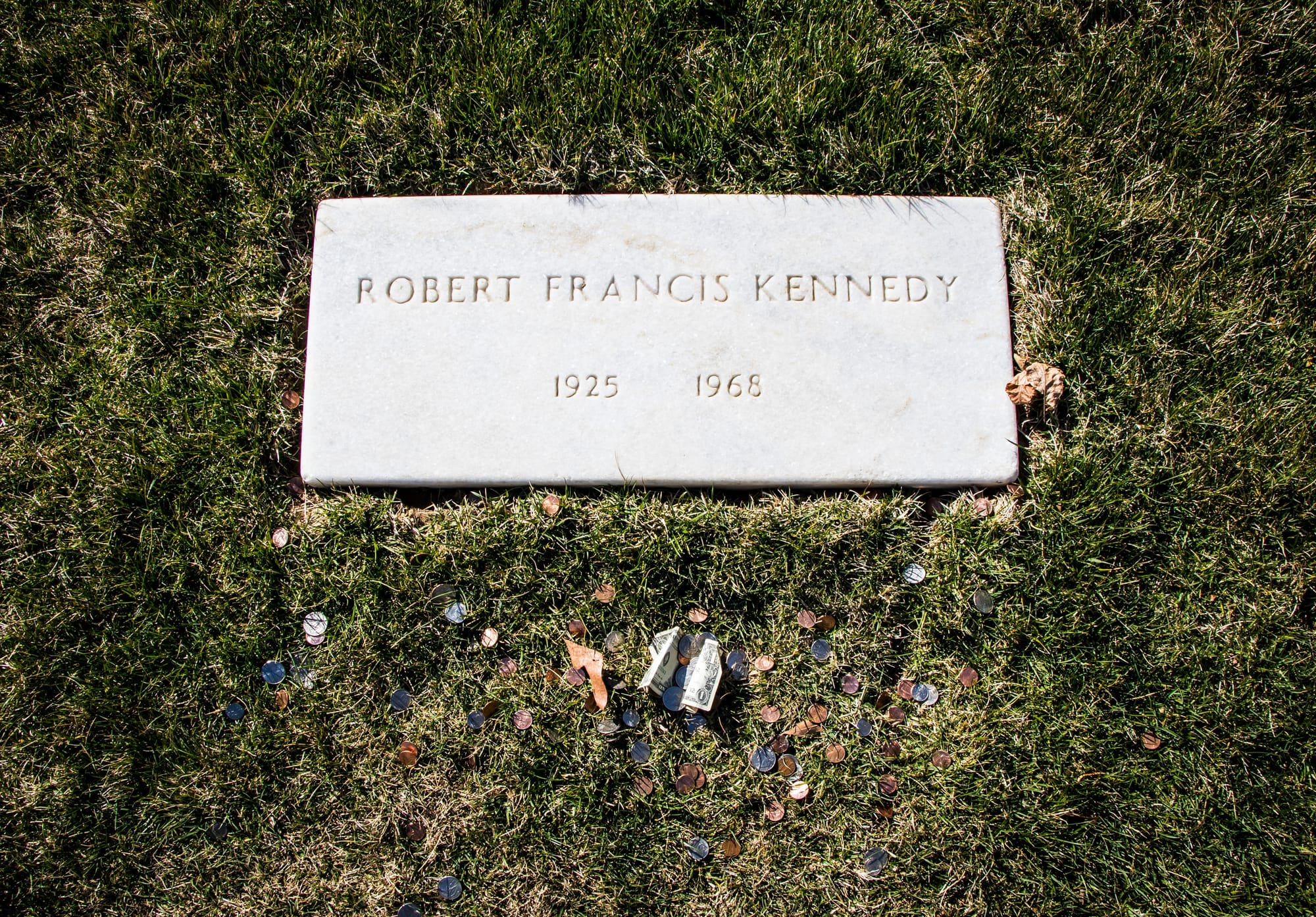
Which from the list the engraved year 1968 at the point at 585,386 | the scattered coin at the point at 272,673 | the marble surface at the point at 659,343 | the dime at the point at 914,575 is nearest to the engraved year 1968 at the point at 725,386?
the marble surface at the point at 659,343

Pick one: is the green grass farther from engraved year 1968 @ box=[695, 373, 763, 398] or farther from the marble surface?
engraved year 1968 @ box=[695, 373, 763, 398]

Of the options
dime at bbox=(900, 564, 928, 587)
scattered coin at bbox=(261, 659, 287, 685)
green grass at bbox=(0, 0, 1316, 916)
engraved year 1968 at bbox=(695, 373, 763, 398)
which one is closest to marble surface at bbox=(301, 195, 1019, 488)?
engraved year 1968 at bbox=(695, 373, 763, 398)

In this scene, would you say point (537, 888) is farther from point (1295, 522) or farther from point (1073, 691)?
point (1295, 522)

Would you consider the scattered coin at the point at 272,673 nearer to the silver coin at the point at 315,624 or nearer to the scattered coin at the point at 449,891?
the silver coin at the point at 315,624

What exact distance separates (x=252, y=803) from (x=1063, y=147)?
121 inches

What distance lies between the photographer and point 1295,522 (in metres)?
2.27

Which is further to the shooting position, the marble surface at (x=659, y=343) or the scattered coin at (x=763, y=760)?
the marble surface at (x=659, y=343)

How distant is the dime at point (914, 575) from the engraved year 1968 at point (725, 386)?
25.9 inches

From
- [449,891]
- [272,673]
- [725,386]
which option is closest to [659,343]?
[725,386]

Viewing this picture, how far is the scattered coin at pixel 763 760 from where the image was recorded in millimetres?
2141

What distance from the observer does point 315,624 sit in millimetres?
2242

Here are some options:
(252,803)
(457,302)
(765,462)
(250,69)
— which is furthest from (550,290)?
(252,803)

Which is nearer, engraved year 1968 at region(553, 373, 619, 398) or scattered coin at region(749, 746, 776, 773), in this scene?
scattered coin at region(749, 746, 776, 773)

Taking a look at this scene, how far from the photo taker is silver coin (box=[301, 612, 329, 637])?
224 cm
